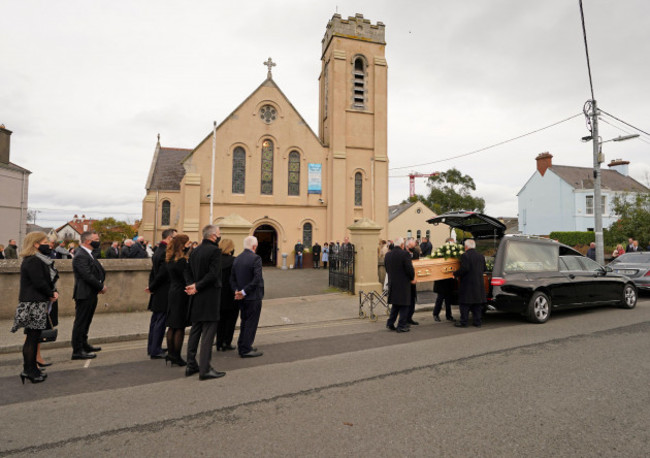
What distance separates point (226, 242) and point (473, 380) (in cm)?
410

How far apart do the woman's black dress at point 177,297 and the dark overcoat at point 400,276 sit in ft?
12.8

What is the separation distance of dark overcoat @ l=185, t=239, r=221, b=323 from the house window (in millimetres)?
20163

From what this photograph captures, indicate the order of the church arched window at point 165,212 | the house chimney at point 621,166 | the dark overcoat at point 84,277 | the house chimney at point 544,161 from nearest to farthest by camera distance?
the dark overcoat at point 84,277
the church arched window at point 165,212
the house chimney at point 544,161
the house chimney at point 621,166

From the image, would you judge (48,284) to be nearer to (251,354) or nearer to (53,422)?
(53,422)

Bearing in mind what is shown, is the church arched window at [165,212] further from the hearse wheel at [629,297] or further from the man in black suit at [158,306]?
the hearse wheel at [629,297]

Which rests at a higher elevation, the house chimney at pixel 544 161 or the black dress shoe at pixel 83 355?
the house chimney at pixel 544 161

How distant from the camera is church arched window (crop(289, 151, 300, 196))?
25531mm

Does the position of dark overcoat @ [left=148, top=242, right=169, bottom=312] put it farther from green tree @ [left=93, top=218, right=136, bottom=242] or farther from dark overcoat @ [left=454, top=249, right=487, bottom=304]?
green tree @ [left=93, top=218, right=136, bottom=242]

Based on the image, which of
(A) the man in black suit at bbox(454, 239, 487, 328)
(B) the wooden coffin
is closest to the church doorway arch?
(B) the wooden coffin

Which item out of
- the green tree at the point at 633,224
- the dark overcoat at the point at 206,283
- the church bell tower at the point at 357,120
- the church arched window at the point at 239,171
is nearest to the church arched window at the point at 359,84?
the church bell tower at the point at 357,120

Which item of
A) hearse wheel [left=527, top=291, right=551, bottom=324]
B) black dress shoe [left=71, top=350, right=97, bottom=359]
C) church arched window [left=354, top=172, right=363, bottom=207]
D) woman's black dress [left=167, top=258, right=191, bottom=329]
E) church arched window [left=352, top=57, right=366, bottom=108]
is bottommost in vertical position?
black dress shoe [left=71, top=350, right=97, bottom=359]

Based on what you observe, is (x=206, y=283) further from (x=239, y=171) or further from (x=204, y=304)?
(x=239, y=171)

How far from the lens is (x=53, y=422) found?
12.1 feet

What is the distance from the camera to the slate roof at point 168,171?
1195 inches
